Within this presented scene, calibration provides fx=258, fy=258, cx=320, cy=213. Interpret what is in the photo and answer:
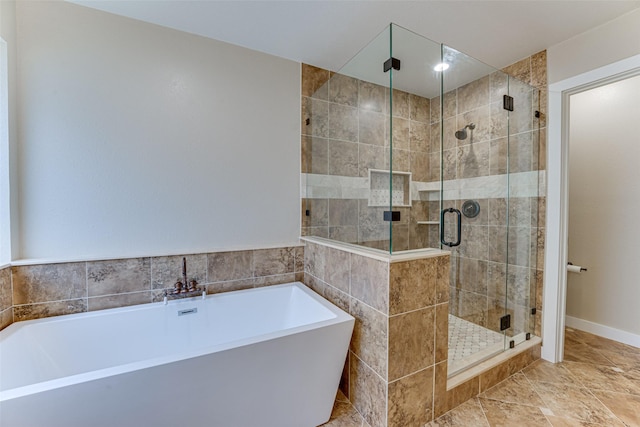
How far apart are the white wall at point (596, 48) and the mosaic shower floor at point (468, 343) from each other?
2.13 m

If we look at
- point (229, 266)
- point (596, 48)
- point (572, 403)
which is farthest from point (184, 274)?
point (596, 48)

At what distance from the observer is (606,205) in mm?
2492

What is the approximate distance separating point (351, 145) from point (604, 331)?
9.90 ft

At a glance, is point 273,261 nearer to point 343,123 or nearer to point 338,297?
point 338,297

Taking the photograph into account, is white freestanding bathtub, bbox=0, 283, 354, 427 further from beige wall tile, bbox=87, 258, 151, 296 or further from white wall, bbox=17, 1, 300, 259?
white wall, bbox=17, 1, 300, 259

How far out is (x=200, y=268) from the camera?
6.57ft

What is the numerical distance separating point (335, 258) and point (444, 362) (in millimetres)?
929

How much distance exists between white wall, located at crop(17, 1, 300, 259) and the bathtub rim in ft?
1.23

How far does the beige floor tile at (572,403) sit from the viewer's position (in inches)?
60.6

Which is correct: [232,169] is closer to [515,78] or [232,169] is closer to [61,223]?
[61,223]

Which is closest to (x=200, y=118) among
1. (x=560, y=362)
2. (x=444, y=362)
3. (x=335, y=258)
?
(x=335, y=258)

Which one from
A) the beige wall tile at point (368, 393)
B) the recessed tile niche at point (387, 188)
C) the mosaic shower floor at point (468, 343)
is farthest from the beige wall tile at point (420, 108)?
the beige wall tile at point (368, 393)

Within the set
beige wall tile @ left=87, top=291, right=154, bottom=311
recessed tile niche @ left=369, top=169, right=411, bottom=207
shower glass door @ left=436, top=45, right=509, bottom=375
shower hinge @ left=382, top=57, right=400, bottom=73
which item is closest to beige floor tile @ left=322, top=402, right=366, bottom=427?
shower glass door @ left=436, top=45, right=509, bottom=375

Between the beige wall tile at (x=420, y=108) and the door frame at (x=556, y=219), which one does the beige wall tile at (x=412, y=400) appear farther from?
the beige wall tile at (x=420, y=108)
